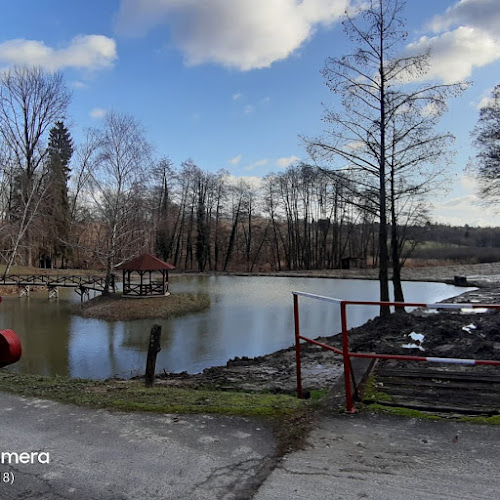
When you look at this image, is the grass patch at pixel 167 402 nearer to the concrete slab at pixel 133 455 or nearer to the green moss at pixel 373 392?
the concrete slab at pixel 133 455

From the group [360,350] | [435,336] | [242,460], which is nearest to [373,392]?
[242,460]

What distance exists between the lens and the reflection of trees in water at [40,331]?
11.1m

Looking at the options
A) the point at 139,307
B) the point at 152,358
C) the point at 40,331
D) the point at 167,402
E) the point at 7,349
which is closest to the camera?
the point at 7,349

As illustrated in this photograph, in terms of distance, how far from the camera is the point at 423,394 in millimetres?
4391

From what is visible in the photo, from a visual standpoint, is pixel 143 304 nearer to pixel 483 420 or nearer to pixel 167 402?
pixel 167 402

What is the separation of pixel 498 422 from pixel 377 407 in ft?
3.08

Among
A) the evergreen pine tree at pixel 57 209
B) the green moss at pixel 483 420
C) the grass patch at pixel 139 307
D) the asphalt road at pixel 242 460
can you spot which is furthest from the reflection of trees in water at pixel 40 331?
the evergreen pine tree at pixel 57 209

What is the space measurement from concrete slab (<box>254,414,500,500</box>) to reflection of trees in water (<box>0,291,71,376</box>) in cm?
869

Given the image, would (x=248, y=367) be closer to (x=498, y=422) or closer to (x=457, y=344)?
(x=457, y=344)

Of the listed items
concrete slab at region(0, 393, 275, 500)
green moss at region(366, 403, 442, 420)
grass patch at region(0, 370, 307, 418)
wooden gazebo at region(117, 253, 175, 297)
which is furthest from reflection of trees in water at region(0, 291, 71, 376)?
green moss at region(366, 403, 442, 420)

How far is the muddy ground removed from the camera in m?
7.21

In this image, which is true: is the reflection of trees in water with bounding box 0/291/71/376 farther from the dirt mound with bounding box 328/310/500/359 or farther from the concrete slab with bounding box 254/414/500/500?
the concrete slab with bounding box 254/414/500/500

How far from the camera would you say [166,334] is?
15367mm

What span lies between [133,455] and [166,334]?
1263 cm
